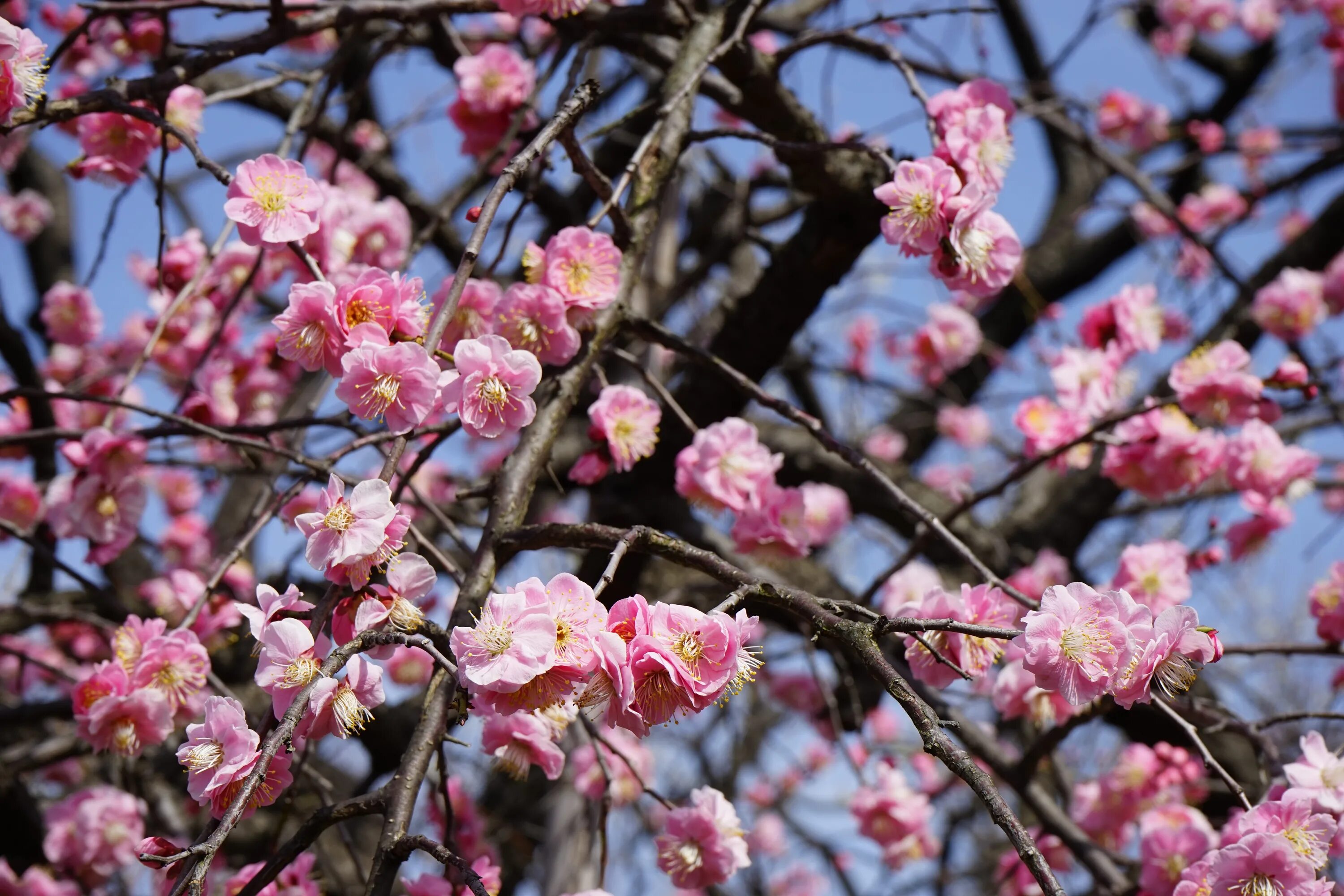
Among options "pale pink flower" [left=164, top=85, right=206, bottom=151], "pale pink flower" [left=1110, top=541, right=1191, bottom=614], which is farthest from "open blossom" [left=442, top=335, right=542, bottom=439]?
"pale pink flower" [left=1110, top=541, right=1191, bottom=614]

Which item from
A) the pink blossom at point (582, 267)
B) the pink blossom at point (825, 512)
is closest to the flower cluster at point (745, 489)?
the pink blossom at point (582, 267)

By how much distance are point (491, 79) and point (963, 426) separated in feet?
8.84

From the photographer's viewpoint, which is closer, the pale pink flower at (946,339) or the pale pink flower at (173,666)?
the pale pink flower at (173,666)

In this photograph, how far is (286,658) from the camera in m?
0.95

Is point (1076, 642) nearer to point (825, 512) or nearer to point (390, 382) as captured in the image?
point (390, 382)

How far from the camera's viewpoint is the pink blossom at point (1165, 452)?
75.0 inches

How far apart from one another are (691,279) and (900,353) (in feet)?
6.50

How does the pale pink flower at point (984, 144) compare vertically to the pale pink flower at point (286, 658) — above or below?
above

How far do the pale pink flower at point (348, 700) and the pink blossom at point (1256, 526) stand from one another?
1.72 meters

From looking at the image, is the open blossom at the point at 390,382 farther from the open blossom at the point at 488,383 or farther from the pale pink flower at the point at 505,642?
the pale pink flower at the point at 505,642

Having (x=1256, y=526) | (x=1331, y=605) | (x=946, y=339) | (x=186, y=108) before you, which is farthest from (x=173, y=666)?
(x=946, y=339)

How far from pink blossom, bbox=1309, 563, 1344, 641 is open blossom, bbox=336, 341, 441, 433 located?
Answer: 160 cm

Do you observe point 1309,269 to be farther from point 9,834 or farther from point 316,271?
point 9,834

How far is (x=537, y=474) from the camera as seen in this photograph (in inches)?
50.3
